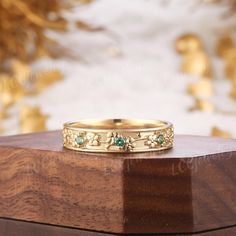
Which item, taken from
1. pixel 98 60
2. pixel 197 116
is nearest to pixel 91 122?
pixel 197 116

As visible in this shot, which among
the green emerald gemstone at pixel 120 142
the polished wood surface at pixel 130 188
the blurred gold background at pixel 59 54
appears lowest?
the polished wood surface at pixel 130 188

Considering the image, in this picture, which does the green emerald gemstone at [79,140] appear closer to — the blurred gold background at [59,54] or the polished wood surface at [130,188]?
the polished wood surface at [130,188]

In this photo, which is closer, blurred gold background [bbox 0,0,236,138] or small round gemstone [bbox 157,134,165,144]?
small round gemstone [bbox 157,134,165,144]

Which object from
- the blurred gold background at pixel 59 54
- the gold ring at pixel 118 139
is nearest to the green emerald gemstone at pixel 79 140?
the gold ring at pixel 118 139

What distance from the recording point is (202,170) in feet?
2.42

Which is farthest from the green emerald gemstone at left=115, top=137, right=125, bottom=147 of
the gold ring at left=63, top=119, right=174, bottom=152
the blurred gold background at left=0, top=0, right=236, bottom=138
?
the blurred gold background at left=0, top=0, right=236, bottom=138

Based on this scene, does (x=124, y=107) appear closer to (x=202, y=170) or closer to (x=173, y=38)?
(x=173, y=38)

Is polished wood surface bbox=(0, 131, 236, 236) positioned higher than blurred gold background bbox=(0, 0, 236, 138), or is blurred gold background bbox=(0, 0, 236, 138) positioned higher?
blurred gold background bbox=(0, 0, 236, 138)

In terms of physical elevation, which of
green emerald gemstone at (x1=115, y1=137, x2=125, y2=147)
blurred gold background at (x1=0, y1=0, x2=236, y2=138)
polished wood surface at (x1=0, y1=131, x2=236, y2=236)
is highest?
blurred gold background at (x1=0, y1=0, x2=236, y2=138)

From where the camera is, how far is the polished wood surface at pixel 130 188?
729 mm

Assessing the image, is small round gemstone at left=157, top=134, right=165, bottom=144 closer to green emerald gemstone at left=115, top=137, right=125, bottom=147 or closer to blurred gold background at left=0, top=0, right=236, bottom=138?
green emerald gemstone at left=115, top=137, right=125, bottom=147

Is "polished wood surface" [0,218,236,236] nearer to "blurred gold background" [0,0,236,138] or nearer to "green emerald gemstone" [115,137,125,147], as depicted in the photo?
"green emerald gemstone" [115,137,125,147]

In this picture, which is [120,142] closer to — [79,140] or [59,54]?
[79,140]

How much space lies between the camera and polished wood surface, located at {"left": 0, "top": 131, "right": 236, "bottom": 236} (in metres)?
0.73
